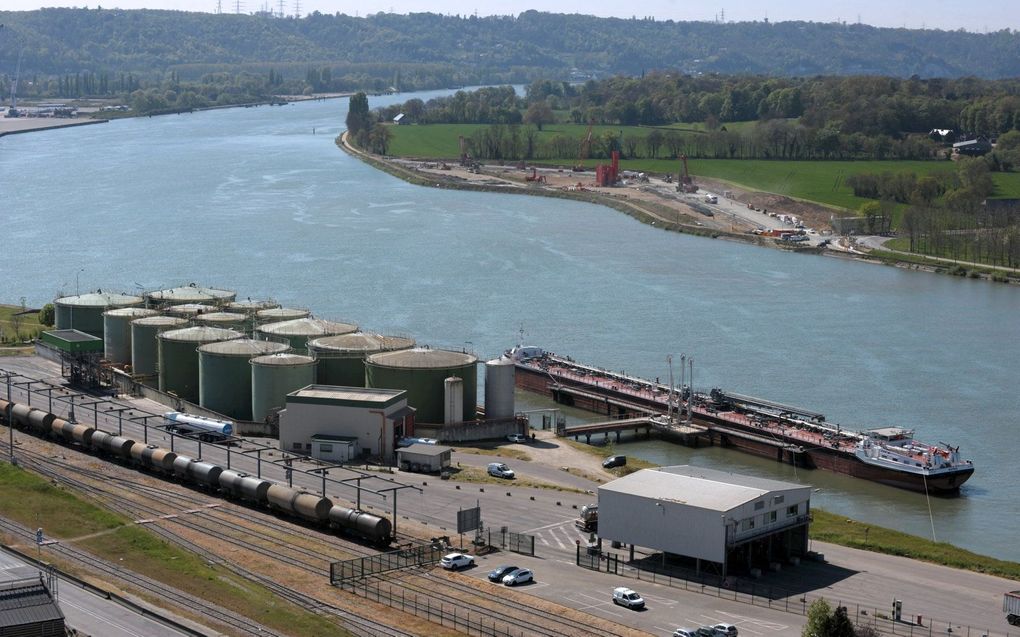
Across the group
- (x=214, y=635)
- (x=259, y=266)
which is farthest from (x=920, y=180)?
(x=214, y=635)

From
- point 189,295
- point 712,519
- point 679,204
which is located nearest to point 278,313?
point 189,295

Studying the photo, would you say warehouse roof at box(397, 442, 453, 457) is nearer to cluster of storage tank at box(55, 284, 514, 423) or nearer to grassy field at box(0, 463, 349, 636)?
cluster of storage tank at box(55, 284, 514, 423)

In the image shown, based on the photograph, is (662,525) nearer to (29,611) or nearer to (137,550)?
(137,550)

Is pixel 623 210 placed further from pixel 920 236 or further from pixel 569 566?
pixel 569 566

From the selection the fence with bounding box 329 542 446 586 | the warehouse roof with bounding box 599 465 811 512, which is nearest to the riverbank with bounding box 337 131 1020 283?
the warehouse roof with bounding box 599 465 811 512

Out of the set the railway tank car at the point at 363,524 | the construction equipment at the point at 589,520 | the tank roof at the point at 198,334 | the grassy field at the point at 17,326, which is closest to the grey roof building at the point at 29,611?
the railway tank car at the point at 363,524

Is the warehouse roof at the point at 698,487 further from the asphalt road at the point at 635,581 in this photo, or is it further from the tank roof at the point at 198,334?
the tank roof at the point at 198,334

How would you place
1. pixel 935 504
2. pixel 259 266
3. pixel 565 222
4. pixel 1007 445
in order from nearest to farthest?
pixel 935 504
pixel 1007 445
pixel 259 266
pixel 565 222
